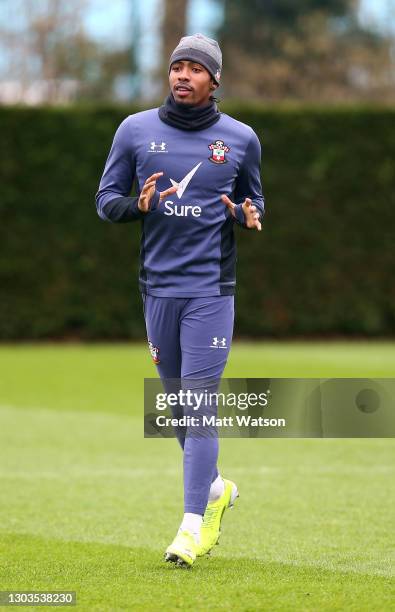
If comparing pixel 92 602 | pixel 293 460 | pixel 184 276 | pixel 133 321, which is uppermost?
pixel 184 276

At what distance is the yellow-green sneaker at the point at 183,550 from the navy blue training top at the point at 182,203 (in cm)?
111

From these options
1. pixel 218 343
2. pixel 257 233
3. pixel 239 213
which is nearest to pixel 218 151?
pixel 239 213

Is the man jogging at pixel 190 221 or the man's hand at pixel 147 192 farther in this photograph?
the man jogging at pixel 190 221

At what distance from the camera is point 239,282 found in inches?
842

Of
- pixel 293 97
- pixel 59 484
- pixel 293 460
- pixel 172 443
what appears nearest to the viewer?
pixel 59 484

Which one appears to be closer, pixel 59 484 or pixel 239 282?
pixel 59 484

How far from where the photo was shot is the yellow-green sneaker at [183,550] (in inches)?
232

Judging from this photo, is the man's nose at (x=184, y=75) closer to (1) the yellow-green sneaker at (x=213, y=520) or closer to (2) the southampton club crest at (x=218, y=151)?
(2) the southampton club crest at (x=218, y=151)

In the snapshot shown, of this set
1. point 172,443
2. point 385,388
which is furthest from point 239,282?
point 385,388

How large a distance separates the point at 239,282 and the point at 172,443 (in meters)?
10.2

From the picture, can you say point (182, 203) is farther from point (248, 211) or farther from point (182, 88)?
point (182, 88)

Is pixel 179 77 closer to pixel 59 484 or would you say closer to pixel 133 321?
pixel 59 484

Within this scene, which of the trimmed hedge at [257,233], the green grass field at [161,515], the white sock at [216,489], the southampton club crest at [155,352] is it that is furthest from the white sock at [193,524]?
the trimmed hedge at [257,233]

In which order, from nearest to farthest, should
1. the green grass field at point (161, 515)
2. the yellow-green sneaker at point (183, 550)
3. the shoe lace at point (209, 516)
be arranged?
the green grass field at point (161, 515)
the yellow-green sneaker at point (183, 550)
the shoe lace at point (209, 516)
